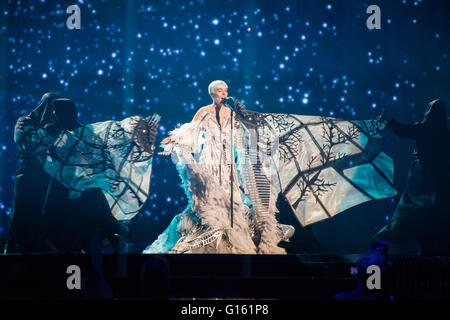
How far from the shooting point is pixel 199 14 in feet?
12.5

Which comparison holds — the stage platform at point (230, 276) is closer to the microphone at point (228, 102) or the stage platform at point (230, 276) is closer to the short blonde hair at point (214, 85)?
the microphone at point (228, 102)

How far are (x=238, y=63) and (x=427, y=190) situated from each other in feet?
7.78

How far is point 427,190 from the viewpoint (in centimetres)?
372

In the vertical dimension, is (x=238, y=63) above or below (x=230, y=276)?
above

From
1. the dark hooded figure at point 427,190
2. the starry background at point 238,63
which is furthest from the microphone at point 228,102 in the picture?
the dark hooded figure at point 427,190

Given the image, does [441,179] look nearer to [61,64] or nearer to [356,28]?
A: [356,28]

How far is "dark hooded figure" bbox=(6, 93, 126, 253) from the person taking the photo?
12.1ft

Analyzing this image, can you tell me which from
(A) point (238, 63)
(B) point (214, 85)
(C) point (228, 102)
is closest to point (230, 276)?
(C) point (228, 102)

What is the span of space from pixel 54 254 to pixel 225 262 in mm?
1695

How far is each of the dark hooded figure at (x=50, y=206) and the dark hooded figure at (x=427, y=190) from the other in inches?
113

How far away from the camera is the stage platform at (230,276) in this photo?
3.29m

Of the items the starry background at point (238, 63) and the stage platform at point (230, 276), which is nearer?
the stage platform at point (230, 276)

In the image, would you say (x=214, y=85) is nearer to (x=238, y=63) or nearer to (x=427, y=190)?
(x=238, y=63)
